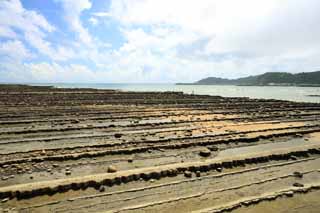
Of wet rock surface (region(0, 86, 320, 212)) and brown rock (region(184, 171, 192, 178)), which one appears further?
brown rock (region(184, 171, 192, 178))

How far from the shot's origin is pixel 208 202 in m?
5.16

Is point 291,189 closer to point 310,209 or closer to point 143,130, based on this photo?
point 310,209

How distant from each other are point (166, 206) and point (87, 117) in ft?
37.3

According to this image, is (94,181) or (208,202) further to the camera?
(94,181)

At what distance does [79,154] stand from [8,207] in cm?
310

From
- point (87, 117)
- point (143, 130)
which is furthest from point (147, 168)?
point (87, 117)

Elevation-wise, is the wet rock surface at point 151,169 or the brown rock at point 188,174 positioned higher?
the brown rock at point 188,174

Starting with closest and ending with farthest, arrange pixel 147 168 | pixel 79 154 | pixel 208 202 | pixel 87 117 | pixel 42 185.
A: pixel 208 202 < pixel 42 185 < pixel 147 168 < pixel 79 154 < pixel 87 117

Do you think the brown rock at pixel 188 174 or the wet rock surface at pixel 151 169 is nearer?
the wet rock surface at pixel 151 169

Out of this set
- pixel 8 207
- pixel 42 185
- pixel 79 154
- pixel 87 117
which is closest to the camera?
pixel 8 207

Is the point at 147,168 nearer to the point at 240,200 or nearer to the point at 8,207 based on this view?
the point at 240,200

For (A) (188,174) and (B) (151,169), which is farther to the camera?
(B) (151,169)

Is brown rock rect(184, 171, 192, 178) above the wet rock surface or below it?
above

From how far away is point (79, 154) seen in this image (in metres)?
7.88
